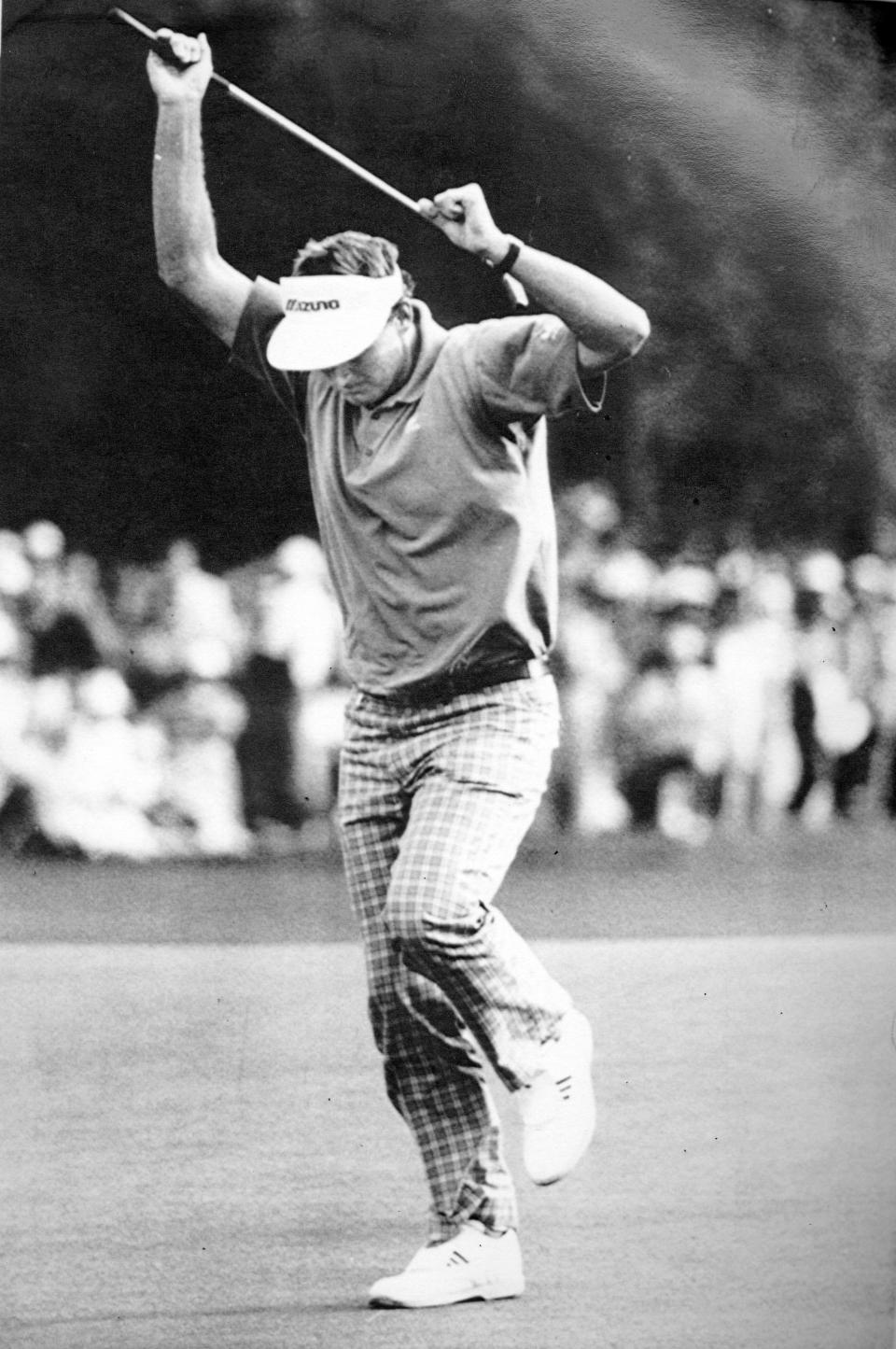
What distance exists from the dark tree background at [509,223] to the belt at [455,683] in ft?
1.38

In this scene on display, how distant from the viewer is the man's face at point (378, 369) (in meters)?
3.42

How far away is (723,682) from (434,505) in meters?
0.76

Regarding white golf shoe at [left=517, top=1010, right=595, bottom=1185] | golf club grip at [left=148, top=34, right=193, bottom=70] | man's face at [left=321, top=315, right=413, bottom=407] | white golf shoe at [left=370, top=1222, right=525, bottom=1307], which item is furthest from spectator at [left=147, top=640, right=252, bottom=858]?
golf club grip at [left=148, top=34, right=193, bottom=70]

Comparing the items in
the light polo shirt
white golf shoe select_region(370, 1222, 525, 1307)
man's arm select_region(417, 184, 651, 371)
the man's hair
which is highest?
man's arm select_region(417, 184, 651, 371)

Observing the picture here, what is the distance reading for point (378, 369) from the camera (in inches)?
A: 135

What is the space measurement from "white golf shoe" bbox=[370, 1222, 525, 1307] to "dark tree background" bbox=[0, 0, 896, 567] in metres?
1.45

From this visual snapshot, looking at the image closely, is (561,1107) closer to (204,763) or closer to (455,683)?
(455,683)

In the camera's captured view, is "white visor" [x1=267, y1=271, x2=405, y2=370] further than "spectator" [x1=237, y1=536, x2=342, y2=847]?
No

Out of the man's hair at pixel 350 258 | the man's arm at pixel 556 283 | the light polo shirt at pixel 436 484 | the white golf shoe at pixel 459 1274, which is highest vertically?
the man's arm at pixel 556 283

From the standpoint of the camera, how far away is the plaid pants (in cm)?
335

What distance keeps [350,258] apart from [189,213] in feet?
1.10

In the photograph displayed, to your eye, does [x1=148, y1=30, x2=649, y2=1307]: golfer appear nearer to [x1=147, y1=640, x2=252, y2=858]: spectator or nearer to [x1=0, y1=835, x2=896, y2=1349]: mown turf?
[x1=0, y1=835, x2=896, y2=1349]: mown turf

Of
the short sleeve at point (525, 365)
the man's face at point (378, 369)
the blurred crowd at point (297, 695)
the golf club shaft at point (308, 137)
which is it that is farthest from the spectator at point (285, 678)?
the golf club shaft at point (308, 137)

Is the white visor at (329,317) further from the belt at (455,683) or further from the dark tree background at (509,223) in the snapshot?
the belt at (455,683)
